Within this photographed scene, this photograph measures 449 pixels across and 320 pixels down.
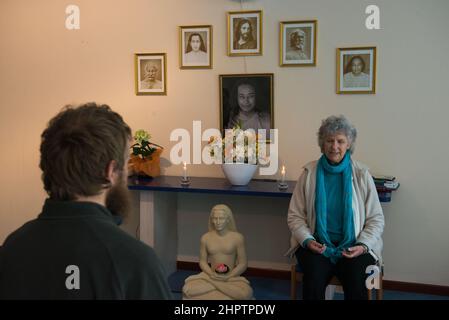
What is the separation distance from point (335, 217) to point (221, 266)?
800 mm

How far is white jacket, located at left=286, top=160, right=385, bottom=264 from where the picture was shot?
283cm

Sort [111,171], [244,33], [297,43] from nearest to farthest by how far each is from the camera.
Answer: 1. [111,171]
2. [297,43]
3. [244,33]

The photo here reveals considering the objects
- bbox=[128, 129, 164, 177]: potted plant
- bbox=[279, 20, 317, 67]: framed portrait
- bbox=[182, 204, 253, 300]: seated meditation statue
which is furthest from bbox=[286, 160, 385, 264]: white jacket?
bbox=[128, 129, 164, 177]: potted plant

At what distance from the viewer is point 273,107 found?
3.68 meters

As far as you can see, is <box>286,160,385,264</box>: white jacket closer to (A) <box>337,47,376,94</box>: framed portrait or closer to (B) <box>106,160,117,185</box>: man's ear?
(A) <box>337,47,376,94</box>: framed portrait

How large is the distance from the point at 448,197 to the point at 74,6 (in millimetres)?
3330

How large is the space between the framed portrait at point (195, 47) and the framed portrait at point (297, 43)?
581mm

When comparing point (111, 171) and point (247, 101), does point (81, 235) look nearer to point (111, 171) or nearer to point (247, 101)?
point (111, 171)

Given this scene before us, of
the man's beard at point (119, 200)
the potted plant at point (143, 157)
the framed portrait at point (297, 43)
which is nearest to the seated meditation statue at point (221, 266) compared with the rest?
the potted plant at point (143, 157)

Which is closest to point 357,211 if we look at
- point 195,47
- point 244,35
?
point 244,35

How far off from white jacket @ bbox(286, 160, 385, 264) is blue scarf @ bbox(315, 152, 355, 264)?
39 mm

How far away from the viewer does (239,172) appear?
11.3 feet

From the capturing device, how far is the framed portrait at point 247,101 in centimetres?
368
